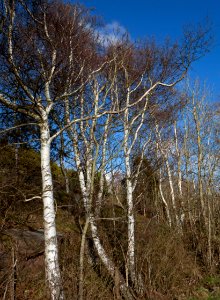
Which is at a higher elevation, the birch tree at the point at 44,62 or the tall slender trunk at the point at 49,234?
the birch tree at the point at 44,62

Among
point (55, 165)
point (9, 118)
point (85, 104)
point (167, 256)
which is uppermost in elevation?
point (85, 104)

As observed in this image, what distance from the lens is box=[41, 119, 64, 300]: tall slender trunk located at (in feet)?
13.7

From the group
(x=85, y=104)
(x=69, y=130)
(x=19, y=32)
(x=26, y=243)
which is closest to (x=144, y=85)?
(x=85, y=104)

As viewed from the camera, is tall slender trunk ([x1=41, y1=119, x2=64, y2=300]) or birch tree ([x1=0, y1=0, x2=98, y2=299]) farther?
birch tree ([x1=0, y1=0, x2=98, y2=299])

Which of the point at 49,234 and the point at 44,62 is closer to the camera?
the point at 49,234

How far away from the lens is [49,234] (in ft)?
14.7

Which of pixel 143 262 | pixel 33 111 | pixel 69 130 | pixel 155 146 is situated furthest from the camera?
pixel 155 146

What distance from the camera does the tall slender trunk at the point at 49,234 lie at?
4.19m

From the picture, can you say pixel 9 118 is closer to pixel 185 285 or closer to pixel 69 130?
pixel 69 130

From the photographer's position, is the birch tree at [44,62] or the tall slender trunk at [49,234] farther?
the birch tree at [44,62]

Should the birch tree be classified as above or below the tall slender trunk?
above

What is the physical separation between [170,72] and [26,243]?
630cm

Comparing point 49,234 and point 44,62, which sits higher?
point 44,62

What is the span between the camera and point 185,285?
706cm
